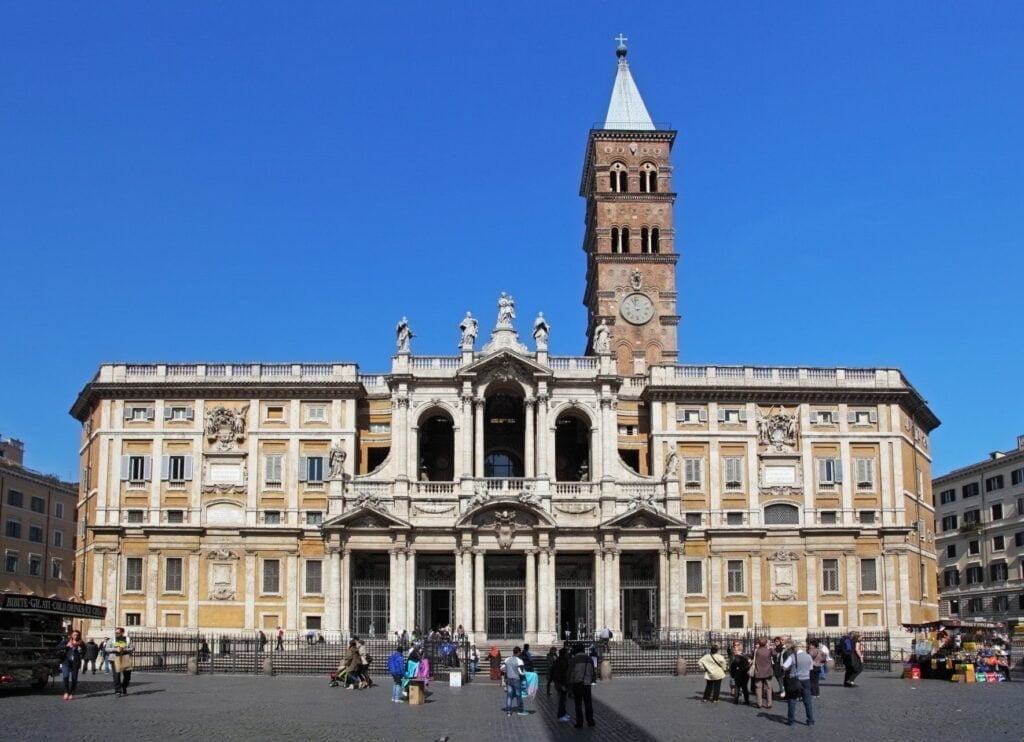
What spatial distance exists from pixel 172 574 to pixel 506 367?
65.4 ft

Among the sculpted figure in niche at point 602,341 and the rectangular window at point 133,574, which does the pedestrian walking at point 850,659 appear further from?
the rectangular window at point 133,574

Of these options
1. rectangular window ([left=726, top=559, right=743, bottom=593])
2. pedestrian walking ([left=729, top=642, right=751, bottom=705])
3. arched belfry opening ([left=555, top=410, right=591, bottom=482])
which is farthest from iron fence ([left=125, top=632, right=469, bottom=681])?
rectangular window ([left=726, top=559, right=743, bottom=593])

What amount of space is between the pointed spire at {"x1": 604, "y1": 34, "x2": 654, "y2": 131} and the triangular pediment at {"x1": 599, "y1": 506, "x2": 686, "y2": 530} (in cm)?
2987

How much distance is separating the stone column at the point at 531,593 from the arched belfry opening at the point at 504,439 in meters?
7.49

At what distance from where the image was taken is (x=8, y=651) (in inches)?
1395

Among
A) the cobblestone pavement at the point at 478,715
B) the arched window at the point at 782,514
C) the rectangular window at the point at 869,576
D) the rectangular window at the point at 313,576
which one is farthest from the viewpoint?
the arched window at the point at 782,514

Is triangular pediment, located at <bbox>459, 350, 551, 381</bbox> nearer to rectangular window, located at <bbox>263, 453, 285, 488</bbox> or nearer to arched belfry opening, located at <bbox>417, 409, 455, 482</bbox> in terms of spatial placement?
arched belfry opening, located at <bbox>417, 409, 455, 482</bbox>

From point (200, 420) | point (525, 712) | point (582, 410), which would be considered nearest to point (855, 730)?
point (525, 712)

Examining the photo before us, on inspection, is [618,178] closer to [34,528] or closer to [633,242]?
[633,242]

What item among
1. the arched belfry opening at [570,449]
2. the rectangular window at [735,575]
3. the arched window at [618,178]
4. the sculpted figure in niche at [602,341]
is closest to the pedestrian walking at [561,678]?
the rectangular window at [735,575]

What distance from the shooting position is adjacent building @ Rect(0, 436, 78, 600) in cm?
8362

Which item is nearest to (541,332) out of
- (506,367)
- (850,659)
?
(506,367)

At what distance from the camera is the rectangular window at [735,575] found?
6656 centimetres

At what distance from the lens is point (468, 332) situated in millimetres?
68000
